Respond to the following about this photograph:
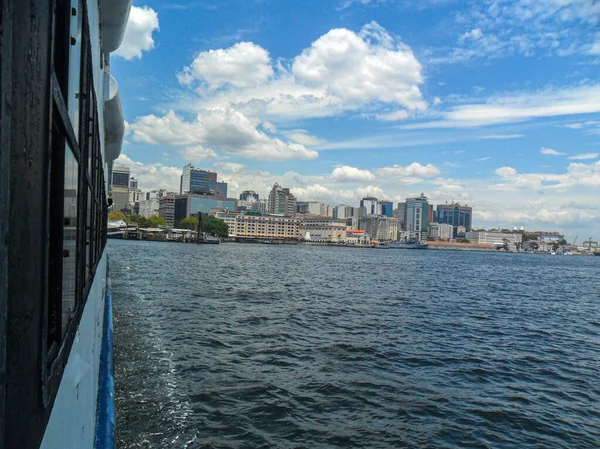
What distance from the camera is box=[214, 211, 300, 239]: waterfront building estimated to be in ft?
594

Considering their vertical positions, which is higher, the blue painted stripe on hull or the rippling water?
the blue painted stripe on hull

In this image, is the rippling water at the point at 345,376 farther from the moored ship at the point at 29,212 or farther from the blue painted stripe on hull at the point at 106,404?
the moored ship at the point at 29,212

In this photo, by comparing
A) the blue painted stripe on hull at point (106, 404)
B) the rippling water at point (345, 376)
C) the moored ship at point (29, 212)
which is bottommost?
the rippling water at point (345, 376)

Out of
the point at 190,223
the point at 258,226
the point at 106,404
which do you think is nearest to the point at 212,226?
the point at 190,223

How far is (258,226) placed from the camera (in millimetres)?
184250

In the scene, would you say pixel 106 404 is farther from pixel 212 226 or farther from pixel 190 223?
pixel 190 223

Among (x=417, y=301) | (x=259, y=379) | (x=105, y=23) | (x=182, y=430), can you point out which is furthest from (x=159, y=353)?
(x=417, y=301)

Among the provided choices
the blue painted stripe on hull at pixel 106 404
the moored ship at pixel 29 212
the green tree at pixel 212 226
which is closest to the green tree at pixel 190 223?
the green tree at pixel 212 226

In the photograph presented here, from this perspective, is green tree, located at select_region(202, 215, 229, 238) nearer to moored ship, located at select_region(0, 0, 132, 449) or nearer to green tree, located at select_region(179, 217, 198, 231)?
green tree, located at select_region(179, 217, 198, 231)

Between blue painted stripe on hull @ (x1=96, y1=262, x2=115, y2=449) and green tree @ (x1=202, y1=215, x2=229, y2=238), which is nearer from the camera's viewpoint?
blue painted stripe on hull @ (x1=96, y1=262, x2=115, y2=449)

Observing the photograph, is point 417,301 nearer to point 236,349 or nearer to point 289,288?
point 289,288

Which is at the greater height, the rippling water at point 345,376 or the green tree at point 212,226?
the green tree at point 212,226

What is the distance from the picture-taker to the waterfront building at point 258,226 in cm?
18112

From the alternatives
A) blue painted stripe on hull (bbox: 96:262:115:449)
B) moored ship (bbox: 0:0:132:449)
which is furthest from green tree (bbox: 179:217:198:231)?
Answer: moored ship (bbox: 0:0:132:449)
